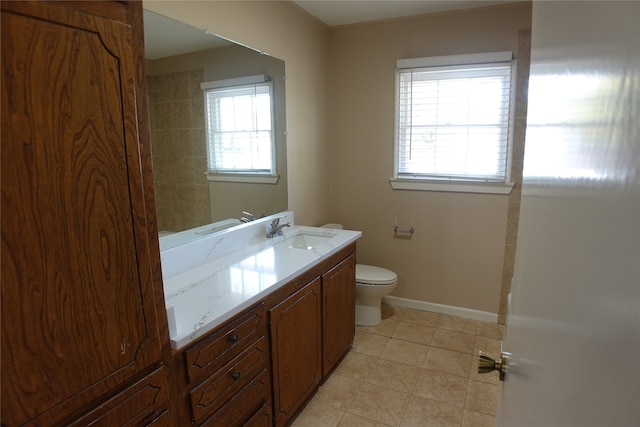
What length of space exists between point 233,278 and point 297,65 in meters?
1.84

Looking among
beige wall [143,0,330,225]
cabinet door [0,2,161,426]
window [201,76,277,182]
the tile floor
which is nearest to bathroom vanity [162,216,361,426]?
the tile floor

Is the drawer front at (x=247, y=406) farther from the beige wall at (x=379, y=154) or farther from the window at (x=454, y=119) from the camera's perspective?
the window at (x=454, y=119)

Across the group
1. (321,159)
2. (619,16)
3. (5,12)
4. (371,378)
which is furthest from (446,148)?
(619,16)

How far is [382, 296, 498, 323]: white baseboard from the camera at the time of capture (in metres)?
3.25

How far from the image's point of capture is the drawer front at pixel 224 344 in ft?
4.35

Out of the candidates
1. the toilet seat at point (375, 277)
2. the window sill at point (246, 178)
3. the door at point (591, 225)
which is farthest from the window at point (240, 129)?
the door at point (591, 225)

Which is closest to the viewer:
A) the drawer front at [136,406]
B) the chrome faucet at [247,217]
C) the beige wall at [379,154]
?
the drawer front at [136,406]

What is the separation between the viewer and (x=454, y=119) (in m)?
3.07

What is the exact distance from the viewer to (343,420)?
6.96 ft

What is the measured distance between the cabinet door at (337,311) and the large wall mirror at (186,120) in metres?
0.72

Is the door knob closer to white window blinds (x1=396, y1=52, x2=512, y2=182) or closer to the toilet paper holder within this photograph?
white window blinds (x1=396, y1=52, x2=512, y2=182)

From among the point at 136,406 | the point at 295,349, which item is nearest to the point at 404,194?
the point at 295,349

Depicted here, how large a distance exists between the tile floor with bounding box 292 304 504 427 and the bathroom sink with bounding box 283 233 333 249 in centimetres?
88

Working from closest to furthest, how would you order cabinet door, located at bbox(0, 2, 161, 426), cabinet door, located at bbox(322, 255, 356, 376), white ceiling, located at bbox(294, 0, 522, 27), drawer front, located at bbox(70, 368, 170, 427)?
cabinet door, located at bbox(0, 2, 161, 426)
drawer front, located at bbox(70, 368, 170, 427)
cabinet door, located at bbox(322, 255, 356, 376)
white ceiling, located at bbox(294, 0, 522, 27)
